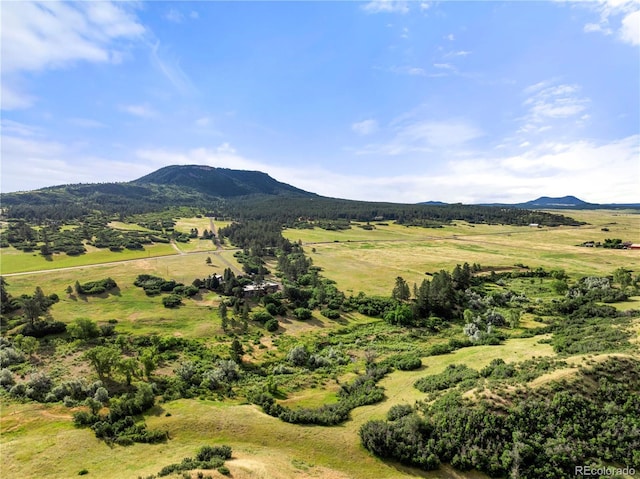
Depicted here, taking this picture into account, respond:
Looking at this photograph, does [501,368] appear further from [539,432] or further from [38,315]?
[38,315]

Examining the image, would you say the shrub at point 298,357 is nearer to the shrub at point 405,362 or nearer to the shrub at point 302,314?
the shrub at point 405,362

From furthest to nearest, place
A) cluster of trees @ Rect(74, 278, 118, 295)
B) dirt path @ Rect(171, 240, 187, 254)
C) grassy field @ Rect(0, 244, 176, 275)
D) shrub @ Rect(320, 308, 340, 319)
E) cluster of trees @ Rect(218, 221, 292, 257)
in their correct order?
cluster of trees @ Rect(218, 221, 292, 257) → dirt path @ Rect(171, 240, 187, 254) → grassy field @ Rect(0, 244, 176, 275) → cluster of trees @ Rect(74, 278, 118, 295) → shrub @ Rect(320, 308, 340, 319)

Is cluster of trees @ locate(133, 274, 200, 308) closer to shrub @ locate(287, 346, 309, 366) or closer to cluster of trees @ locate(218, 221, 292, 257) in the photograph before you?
shrub @ locate(287, 346, 309, 366)

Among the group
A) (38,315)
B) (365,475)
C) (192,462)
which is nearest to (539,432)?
(365,475)

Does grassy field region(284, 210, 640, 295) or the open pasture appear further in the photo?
grassy field region(284, 210, 640, 295)

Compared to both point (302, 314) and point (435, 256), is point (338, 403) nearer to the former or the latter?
point (302, 314)

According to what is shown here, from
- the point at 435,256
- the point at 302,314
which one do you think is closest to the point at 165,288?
the point at 302,314

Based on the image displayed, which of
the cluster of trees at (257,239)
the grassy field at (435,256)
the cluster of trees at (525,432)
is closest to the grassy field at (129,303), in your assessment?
the cluster of trees at (257,239)

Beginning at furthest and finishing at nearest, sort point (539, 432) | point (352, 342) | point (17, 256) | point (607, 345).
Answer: point (17, 256) < point (352, 342) < point (607, 345) < point (539, 432)

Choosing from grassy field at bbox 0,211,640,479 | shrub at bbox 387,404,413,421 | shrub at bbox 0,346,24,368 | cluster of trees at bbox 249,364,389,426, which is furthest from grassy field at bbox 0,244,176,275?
shrub at bbox 387,404,413,421
